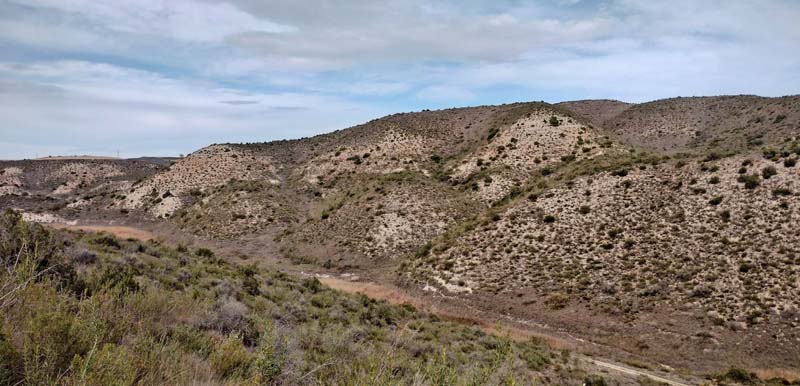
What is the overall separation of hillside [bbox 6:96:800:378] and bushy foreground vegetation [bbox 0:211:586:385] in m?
10.8

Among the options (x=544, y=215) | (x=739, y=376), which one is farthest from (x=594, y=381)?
(x=544, y=215)

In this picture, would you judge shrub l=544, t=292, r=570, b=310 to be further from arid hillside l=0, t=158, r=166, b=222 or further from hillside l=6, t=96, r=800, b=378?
arid hillside l=0, t=158, r=166, b=222

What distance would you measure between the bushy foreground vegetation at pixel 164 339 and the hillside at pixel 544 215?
426 inches

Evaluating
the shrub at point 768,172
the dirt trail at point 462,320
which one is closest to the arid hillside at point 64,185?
the dirt trail at point 462,320

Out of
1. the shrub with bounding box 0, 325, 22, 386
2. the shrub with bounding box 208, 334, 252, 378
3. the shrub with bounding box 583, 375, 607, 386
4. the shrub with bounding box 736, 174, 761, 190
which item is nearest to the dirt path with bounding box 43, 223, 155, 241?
the shrub with bounding box 583, 375, 607, 386

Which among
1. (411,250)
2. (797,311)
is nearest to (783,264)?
(797,311)

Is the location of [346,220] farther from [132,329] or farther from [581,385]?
[132,329]

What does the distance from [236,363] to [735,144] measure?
73233mm

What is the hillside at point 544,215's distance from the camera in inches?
909

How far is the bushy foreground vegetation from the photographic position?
4102mm

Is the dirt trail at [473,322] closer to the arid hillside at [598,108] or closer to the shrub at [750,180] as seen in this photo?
the shrub at [750,180]

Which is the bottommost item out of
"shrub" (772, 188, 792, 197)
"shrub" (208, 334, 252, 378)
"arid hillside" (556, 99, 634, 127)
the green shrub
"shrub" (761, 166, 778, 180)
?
"shrub" (208, 334, 252, 378)

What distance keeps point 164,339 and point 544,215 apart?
33721 mm

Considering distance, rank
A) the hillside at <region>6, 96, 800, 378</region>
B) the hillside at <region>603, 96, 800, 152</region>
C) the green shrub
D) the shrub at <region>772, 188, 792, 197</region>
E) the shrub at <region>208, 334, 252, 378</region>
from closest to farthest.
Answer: the green shrub
the shrub at <region>208, 334, 252, 378</region>
the hillside at <region>6, 96, 800, 378</region>
the shrub at <region>772, 188, 792, 197</region>
the hillside at <region>603, 96, 800, 152</region>
